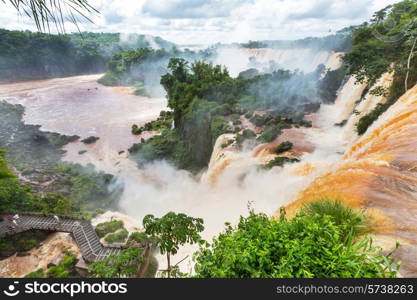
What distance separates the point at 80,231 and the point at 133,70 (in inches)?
2442

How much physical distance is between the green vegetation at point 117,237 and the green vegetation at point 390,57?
1294 cm

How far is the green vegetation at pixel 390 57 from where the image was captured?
12727mm

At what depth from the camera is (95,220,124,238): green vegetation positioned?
1305 centimetres

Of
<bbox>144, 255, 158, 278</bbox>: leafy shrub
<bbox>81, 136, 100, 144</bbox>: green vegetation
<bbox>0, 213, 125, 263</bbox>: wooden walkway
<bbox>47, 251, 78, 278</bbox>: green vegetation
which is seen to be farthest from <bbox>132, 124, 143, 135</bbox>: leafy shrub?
<bbox>144, 255, 158, 278</bbox>: leafy shrub

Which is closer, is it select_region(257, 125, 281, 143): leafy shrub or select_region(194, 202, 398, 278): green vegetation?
select_region(194, 202, 398, 278): green vegetation

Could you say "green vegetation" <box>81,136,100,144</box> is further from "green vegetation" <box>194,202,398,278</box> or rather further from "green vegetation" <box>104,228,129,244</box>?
"green vegetation" <box>194,202,398,278</box>

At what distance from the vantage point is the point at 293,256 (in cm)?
261

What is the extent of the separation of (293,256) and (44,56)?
76.8 meters

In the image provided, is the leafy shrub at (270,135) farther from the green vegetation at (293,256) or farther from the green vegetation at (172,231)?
the green vegetation at (293,256)

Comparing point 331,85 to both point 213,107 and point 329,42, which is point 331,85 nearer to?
point 213,107

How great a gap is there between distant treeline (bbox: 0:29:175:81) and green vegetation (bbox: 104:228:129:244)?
4879cm

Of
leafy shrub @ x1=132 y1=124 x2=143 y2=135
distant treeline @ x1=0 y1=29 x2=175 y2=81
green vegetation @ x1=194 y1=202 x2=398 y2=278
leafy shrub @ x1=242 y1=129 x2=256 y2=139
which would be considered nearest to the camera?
green vegetation @ x1=194 y1=202 x2=398 y2=278

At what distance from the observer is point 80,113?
40.7 meters

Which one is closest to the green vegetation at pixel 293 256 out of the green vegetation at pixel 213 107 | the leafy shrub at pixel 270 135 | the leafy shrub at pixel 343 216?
the leafy shrub at pixel 343 216
